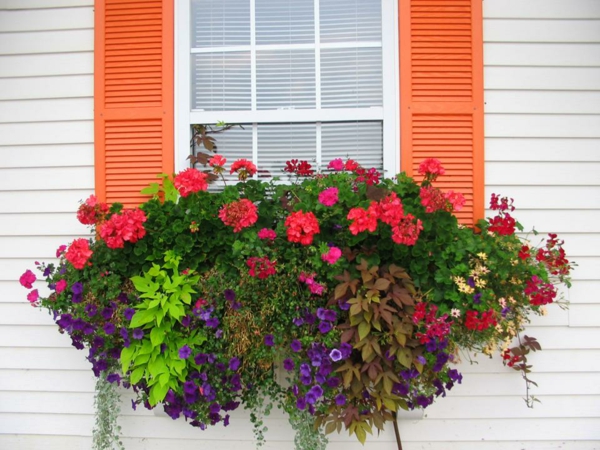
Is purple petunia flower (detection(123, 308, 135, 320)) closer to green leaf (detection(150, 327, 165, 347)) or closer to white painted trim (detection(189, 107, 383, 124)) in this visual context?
green leaf (detection(150, 327, 165, 347))

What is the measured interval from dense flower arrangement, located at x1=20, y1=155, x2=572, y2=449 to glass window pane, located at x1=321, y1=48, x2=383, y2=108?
45cm

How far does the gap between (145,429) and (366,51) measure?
2.31m

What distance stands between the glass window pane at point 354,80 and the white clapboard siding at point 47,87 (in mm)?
1273

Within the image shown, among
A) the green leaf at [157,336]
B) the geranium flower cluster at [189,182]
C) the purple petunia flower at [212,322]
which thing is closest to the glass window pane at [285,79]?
the geranium flower cluster at [189,182]

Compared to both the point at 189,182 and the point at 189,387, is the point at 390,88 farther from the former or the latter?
the point at 189,387

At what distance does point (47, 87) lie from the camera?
8.27 ft

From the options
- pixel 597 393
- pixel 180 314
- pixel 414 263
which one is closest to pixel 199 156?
pixel 180 314

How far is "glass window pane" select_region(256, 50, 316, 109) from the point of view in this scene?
8.30ft

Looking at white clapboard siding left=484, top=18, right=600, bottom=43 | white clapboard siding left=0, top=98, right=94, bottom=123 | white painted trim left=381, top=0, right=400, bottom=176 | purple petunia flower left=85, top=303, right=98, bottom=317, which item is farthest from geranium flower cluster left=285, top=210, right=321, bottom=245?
white clapboard siding left=484, top=18, right=600, bottom=43

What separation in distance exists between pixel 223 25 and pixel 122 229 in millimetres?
1249

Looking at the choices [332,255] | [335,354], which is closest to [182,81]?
[332,255]

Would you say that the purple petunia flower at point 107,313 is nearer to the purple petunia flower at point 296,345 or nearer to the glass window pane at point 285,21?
the purple petunia flower at point 296,345

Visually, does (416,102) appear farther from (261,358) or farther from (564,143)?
(261,358)

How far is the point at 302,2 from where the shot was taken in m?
2.54
